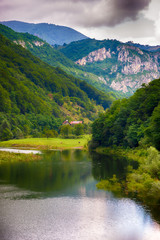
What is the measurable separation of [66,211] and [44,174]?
83.5ft

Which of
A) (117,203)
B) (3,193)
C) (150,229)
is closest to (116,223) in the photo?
(150,229)

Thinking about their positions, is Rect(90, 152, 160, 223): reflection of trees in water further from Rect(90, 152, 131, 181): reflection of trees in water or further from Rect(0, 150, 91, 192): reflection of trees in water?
Rect(0, 150, 91, 192): reflection of trees in water

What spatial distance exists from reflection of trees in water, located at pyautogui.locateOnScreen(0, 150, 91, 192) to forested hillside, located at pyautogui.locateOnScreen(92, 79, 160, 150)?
23.1 meters

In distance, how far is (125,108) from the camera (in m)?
116

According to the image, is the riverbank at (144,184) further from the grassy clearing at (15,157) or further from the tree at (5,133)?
the tree at (5,133)

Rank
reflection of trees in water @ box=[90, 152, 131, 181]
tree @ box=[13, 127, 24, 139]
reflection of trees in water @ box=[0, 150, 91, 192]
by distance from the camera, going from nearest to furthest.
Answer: reflection of trees in water @ box=[0, 150, 91, 192] < reflection of trees in water @ box=[90, 152, 131, 181] < tree @ box=[13, 127, 24, 139]

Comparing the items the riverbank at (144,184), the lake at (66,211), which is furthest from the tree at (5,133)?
the riverbank at (144,184)

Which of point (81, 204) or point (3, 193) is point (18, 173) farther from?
point (81, 204)

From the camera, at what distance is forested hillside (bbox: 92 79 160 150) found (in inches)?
3767

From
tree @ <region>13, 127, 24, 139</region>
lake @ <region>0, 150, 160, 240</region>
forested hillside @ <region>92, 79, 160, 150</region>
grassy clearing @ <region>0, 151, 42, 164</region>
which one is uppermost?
forested hillside @ <region>92, 79, 160, 150</region>

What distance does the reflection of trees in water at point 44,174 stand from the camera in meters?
57.2

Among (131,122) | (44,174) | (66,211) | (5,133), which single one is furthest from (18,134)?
(66,211)

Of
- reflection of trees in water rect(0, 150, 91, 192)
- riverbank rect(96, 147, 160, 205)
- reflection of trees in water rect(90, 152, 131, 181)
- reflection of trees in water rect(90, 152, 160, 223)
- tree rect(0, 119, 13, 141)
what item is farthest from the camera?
tree rect(0, 119, 13, 141)

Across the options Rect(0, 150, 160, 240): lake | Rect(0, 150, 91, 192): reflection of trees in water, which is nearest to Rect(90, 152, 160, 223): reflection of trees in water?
Rect(0, 150, 160, 240): lake
